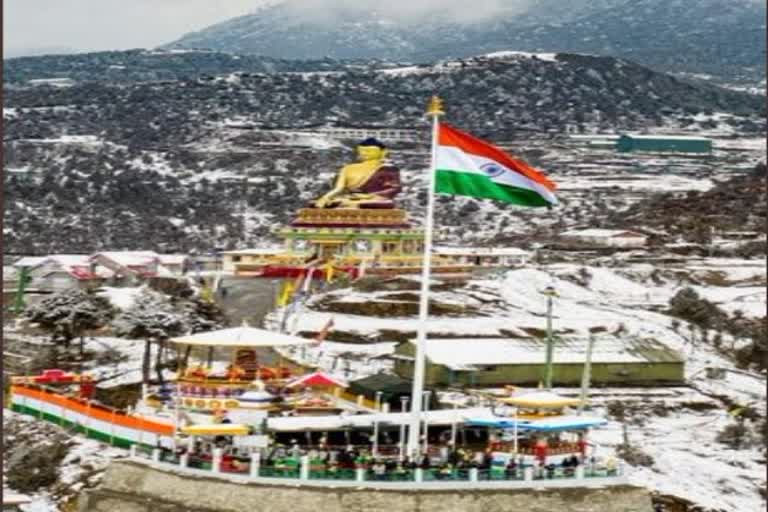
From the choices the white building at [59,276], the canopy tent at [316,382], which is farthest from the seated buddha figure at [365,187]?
the canopy tent at [316,382]

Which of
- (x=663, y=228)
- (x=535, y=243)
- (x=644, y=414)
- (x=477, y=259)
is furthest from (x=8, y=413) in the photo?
(x=663, y=228)

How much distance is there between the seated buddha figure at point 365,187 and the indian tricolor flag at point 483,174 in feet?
170

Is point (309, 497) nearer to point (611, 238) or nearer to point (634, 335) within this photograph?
point (634, 335)

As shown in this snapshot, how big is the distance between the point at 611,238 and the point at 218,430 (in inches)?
3055

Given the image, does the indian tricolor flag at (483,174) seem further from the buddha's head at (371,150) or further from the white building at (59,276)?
the buddha's head at (371,150)

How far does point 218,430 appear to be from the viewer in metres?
33.4

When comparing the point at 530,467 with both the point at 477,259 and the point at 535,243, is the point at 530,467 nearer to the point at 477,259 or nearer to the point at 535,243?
the point at 477,259

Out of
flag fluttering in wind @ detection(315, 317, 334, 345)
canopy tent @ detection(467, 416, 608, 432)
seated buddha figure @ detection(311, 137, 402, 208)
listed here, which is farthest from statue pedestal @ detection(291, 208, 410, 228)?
canopy tent @ detection(467, 416, 608, 432)

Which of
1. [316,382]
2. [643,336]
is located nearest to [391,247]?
[643,336]

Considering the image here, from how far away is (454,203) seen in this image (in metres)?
156

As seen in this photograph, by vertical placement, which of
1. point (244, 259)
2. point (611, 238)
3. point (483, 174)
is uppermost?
point (483, 174)

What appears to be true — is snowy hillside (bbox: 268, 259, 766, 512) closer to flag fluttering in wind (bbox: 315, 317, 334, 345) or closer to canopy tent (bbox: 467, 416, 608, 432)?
flag fluttering in wind (bbox: 315, 317, 334, 345)

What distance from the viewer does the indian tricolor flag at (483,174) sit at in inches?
1272

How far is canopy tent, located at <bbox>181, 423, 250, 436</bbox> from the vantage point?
33.3m
